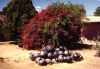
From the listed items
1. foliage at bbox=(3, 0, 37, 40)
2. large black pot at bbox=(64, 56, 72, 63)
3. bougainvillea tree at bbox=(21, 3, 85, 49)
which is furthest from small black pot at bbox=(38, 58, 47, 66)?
foliage at bbox=(3, 0, 37, 40)

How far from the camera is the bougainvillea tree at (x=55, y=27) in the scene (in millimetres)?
15383

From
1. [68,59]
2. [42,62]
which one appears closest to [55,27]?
[68,59]

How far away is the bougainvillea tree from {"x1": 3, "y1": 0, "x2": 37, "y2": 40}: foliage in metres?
2.63

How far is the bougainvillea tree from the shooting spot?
15383 millimetres

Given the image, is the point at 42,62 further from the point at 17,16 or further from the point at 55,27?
the point at 17,16

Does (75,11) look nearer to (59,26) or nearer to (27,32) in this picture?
(59,26)

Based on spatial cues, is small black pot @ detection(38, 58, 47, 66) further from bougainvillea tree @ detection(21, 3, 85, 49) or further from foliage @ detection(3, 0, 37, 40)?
foliage @ detection(3, 0, 37, 40)

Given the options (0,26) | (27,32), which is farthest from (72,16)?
(0,26)

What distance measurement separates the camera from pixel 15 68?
10.7 meters

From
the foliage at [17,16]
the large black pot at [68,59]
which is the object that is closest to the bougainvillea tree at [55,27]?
the foliage at [17,16]

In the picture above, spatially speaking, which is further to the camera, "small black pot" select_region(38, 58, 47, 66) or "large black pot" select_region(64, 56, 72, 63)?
"large black pot" select_region(64, 56, 72, 63)

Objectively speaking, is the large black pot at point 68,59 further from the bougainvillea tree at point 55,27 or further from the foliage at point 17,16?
the foliage at point 17,16

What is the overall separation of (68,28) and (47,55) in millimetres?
4170

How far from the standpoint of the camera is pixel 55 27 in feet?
50.0
